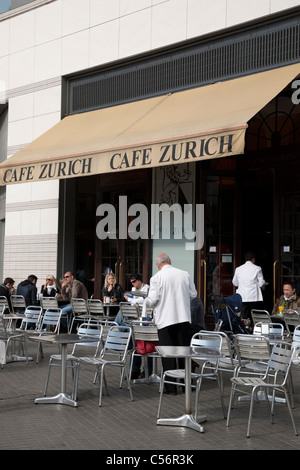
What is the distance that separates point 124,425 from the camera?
6.89 meters

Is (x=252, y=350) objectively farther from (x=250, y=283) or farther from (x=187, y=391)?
(x=250, y=283)

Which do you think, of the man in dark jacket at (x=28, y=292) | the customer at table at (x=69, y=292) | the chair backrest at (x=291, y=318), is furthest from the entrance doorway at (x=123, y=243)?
the chair backrest at (x=291, y=318)

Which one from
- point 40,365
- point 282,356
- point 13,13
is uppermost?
point 13,13

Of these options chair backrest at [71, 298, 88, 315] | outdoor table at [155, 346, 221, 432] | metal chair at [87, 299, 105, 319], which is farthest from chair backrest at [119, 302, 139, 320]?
outdoor table at [155, 346, 221, 432]

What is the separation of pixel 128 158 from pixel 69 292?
13.0 ft

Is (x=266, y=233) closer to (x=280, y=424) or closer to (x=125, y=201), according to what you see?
(x=125, y=201)

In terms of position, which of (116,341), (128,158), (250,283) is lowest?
(116,341)

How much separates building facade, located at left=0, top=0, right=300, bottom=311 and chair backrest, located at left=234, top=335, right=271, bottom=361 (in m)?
4.00

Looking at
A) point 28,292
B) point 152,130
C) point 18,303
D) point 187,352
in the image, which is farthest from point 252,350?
point 28,292

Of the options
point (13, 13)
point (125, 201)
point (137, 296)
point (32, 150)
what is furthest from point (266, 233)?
point (13, 13)

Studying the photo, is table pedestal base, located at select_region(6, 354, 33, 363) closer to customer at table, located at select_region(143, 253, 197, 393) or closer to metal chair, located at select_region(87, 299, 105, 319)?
metal chair, located at select_region(87, 299, 105, 319)

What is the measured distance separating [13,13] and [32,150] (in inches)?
213

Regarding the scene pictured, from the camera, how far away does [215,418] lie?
7273 mm

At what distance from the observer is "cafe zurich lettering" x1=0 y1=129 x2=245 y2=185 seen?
10922 millimetres
